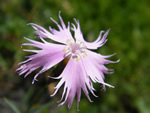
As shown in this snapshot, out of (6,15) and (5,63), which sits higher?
(6,15)

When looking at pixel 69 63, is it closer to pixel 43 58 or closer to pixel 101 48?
pixel 43 58

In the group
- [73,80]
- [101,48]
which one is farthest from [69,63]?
[101,48]

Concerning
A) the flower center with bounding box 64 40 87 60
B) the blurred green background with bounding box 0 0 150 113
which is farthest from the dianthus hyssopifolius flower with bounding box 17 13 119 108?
the blurred green background with bounding box 0 0 150 113

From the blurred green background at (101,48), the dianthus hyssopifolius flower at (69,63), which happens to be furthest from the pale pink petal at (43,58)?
the blurred green background at (101,48)

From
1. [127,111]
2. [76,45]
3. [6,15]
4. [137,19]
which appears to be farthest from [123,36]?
[76,45]

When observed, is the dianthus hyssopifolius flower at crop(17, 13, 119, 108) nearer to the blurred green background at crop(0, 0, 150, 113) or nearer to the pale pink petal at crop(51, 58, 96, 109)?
the pale pink petal at crop(51, 58, 96, 109)

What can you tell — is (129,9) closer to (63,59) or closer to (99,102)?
(99,102)
